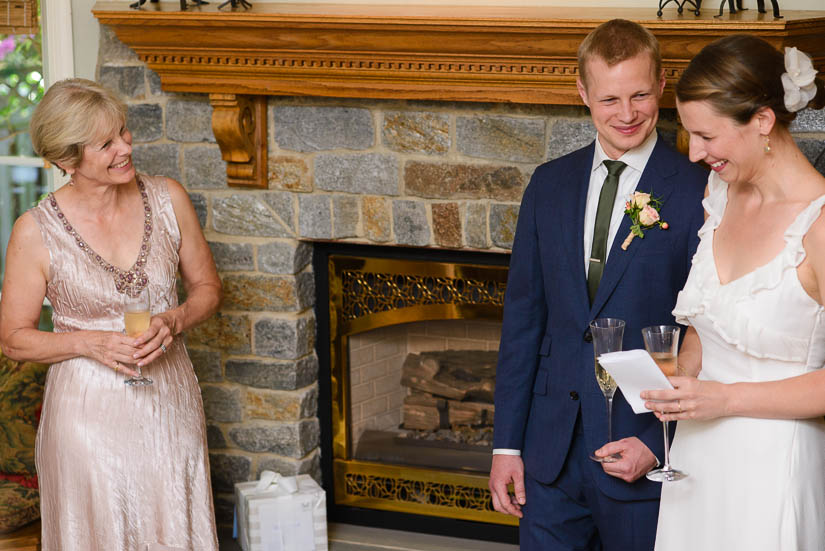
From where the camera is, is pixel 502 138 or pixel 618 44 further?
pixel 502 138

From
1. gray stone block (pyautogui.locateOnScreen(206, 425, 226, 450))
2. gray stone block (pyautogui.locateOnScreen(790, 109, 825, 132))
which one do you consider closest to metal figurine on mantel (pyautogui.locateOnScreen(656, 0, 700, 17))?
gray stone block (pyautogui.locateOnScreen(790, 109, 825, 132))

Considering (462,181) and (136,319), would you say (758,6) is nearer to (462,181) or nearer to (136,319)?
(462,181)

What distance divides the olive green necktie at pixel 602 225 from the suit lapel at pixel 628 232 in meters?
0.04

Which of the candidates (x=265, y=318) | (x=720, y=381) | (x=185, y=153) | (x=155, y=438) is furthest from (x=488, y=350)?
(x=720, y=381)

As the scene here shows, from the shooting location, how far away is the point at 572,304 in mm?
2188

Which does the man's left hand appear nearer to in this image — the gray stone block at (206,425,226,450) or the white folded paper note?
the white folded paper note

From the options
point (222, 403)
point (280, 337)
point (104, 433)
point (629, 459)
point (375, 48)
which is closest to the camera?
point (629, 459)

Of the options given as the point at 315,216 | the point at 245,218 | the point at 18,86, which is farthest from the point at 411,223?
the point at 18,86

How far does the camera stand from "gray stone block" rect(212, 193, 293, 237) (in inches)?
134

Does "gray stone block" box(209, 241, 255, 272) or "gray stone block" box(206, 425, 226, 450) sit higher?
"gray stone block" box(209, 241, 255, 272)

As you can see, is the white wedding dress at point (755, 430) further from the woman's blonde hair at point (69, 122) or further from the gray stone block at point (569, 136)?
the woman's blonde hair at point (69, 122)

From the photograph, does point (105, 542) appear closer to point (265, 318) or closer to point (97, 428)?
point (97, 428)

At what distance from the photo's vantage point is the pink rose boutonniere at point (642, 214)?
211 cm

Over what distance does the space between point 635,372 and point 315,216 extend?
5.75 feet
